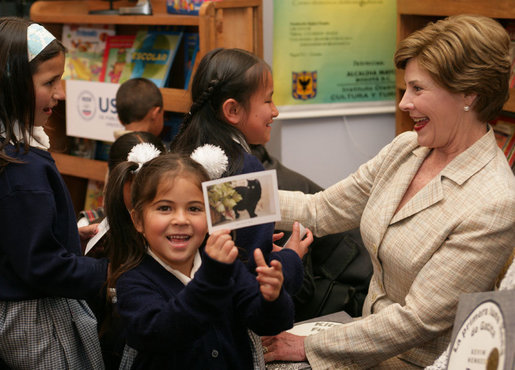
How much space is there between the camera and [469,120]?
6.31ft

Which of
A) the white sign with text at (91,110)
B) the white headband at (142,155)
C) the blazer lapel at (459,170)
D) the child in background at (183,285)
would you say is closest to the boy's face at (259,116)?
the white headband at (142,155)

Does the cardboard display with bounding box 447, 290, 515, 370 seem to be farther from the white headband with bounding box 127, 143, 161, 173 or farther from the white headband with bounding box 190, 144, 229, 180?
the white headband with bounding box 127, 143, 161, 173

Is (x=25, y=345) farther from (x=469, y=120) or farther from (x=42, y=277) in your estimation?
(x=469, y=120)

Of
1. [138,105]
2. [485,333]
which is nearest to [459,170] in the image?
[485,333]

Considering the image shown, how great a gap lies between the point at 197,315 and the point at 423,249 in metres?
0.69

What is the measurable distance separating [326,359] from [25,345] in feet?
2.92

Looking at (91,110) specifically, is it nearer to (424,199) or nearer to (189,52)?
(189,52)

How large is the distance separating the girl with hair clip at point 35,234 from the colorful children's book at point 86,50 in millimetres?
2387

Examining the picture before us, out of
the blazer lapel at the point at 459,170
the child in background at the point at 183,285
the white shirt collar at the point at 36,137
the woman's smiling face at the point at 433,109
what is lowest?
the child in background at the point at 183,285

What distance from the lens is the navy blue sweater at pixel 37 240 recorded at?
73.5 inches

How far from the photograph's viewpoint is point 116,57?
4230 mm

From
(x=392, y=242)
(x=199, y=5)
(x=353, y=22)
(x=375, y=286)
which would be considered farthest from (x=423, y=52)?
(x=353, y=22)

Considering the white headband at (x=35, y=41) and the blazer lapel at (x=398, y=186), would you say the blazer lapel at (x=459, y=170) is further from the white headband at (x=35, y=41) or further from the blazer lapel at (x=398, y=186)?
the white headband at (x=35, y=41)

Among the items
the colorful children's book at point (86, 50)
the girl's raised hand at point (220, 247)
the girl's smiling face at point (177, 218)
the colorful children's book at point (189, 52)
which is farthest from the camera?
the colorful children's book at point (86, 50)
